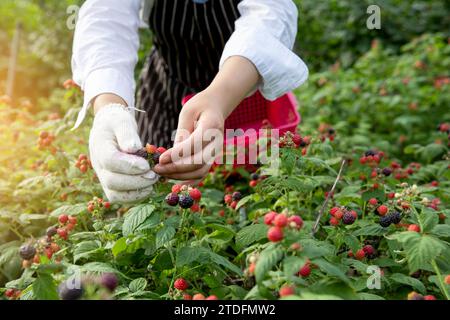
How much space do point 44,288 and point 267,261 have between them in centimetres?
36

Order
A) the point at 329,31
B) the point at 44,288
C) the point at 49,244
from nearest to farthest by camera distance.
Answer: the point at 44,288 < the point at 49,244 < the point at 329,31

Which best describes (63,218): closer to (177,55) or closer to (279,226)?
(279,226)

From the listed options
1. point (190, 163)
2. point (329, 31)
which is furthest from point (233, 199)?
point (329, 31)

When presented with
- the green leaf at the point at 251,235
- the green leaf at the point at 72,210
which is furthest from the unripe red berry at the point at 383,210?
the green leaf at the point at 72,210

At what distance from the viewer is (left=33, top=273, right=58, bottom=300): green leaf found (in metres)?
0.87

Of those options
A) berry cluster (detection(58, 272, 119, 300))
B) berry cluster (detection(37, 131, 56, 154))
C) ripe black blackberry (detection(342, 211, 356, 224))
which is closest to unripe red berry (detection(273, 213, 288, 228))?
berry cluster (detection(58, 272, 119, 300))

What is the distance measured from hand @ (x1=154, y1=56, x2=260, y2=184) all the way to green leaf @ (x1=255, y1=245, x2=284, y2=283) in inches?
15.2

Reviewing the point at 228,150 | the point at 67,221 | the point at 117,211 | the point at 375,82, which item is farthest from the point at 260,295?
the point at 375,82

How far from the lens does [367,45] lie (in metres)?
4.83

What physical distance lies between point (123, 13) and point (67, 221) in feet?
2.11

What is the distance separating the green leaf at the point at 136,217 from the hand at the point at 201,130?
9cm

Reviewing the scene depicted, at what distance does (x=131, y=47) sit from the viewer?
1.62 metres

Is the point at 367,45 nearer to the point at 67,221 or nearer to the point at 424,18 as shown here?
the point at 424,18

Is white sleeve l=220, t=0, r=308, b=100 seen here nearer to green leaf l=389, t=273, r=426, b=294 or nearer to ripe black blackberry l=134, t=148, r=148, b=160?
ripe black blackberry l=134, t=148, r=148, b=160
